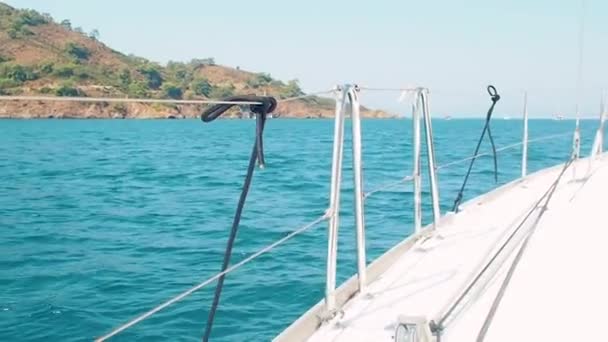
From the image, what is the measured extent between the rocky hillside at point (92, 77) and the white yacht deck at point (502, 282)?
7841 cm

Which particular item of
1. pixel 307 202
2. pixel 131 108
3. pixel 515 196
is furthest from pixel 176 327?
pixel 131 108

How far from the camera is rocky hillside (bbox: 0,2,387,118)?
326 feet

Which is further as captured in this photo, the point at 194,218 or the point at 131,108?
the point at 131,108

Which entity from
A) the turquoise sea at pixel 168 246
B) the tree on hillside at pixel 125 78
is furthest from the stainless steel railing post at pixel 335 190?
the tree on hillside at pixel 125 78

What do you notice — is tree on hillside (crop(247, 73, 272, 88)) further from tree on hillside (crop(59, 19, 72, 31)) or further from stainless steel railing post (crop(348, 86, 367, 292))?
stainless steel railing post (crop(348, 86, 367, 292))

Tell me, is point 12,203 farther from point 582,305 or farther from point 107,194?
point 582,305

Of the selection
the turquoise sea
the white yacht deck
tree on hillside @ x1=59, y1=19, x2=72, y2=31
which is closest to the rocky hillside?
tree on hillside @ x1=59, y1=19, x2=72, y2=31

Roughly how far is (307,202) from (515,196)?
608 cm

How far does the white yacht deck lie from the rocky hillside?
78.4 meters

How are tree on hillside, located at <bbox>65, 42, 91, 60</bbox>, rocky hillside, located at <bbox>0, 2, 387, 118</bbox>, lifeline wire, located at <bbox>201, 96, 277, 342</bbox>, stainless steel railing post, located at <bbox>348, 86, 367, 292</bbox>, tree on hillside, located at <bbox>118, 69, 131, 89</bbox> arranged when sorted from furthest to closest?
1. tree on hillside, located at <bbox>65, 42, 91, 60</bbox>
2. tree on hillside, located at <bbox>118, 69, 131, 89</bbox>
3. rocky hillside, located at <bbox>0, 2, 387, 118</bbox>
4. stainless steel railing post, located at <bbox>348, 86, 367, 292</bbox>
5. lifeline wire, located at <bbox>201, 96, 277, 342</bbox>

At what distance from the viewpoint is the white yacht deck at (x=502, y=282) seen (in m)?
2.38

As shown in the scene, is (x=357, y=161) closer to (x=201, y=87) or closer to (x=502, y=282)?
(x=502, y=282)

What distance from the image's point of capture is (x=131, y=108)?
360ft

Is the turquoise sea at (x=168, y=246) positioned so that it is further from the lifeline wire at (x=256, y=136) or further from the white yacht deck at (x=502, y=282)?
the lifeline wire at (x=256, y=136)
